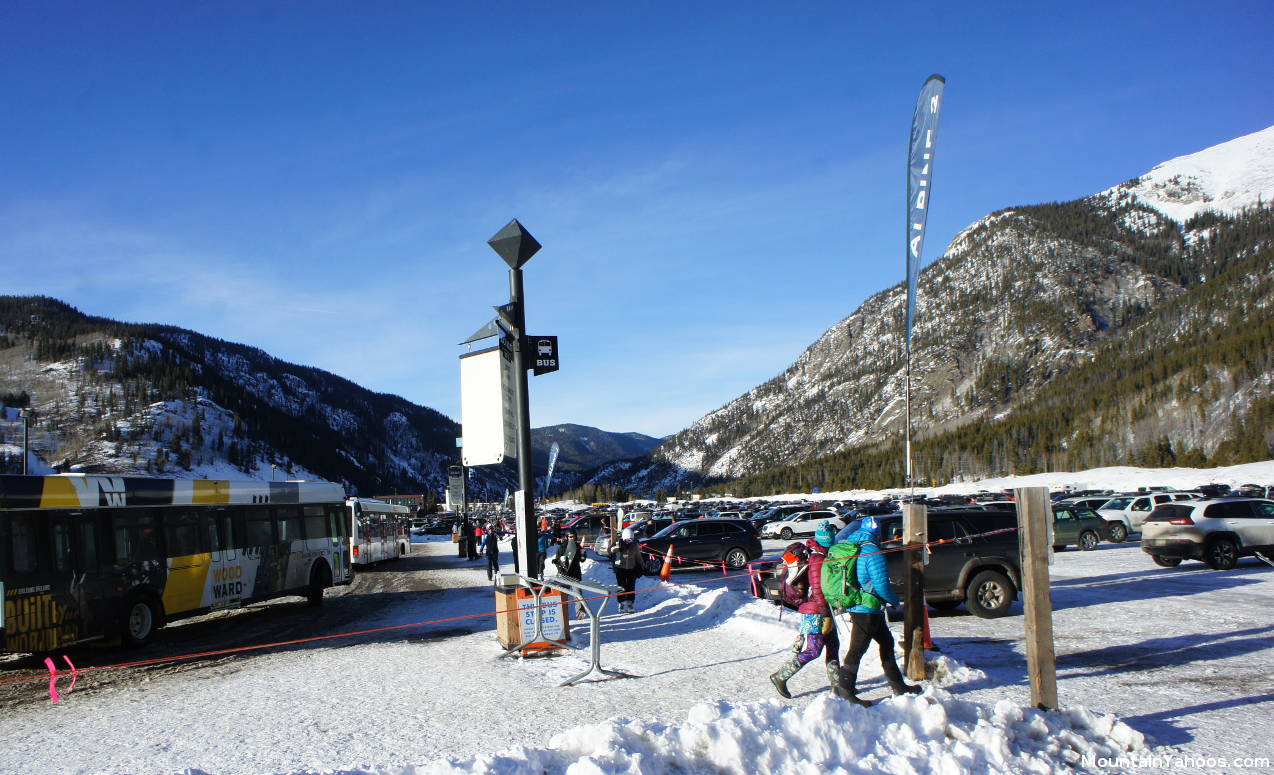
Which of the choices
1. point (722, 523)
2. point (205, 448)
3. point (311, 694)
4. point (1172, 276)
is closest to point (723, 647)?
point (311, 694)

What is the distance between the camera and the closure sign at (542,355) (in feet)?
33.2

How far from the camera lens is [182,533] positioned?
13812mm

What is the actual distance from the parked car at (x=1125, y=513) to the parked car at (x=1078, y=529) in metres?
2.00

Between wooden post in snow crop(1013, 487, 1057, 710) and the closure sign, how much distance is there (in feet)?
19.2

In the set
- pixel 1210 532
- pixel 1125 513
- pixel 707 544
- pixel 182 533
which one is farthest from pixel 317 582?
pixel 1125 513

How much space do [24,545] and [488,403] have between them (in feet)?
22.0

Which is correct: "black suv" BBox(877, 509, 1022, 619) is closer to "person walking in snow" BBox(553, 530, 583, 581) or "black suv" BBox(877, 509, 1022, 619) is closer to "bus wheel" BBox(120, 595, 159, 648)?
"person walking in snow" BBox(553, 530, 583, 581)

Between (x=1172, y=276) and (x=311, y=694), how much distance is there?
222 m

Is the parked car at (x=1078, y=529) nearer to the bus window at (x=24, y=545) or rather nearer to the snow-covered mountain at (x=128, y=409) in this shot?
the bus window at (x=24, y=545)

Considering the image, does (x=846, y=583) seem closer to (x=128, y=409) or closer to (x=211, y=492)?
(x=211, y=492)

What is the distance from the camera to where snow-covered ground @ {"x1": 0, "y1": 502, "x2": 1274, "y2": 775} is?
509cm

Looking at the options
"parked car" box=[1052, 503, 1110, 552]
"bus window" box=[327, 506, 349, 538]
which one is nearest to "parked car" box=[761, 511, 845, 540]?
"parked car" box=[1052, 503, 1110, 552]

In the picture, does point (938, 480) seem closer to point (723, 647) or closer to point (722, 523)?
point (722, 523)
